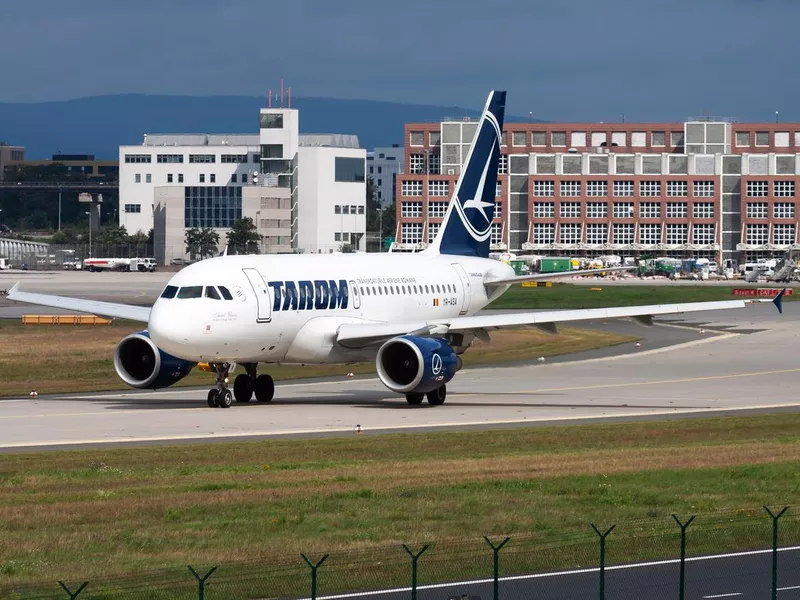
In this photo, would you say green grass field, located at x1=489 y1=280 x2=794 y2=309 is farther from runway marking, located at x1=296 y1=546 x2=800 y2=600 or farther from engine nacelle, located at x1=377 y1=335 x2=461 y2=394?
runway marking, located at x1=296 y1=546 x2=800 y2=600

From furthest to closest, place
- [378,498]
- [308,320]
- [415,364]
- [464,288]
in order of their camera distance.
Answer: [464,288]
[308,320]
[415,364]
[378,498]

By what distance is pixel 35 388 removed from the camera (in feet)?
179

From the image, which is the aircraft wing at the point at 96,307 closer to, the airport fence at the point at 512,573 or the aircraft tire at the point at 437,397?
the aircraft tire at the point at 437,397

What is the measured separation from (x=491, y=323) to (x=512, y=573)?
1082 inches

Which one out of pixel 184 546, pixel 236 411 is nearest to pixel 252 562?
pixel 184 546

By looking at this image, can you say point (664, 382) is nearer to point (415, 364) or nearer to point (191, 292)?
point (415, 364)

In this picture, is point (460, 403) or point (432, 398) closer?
point (432, 398)

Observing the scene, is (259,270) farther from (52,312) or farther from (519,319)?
(52,312)

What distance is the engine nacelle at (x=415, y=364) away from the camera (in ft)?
148

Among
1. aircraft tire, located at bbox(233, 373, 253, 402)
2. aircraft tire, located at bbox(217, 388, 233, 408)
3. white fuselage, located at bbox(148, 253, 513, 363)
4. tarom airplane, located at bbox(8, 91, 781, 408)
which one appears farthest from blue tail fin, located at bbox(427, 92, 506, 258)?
aircraft tire, located at bbox(217, 388, 233, 408)

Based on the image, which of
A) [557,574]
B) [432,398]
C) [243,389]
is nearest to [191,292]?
[243,389]

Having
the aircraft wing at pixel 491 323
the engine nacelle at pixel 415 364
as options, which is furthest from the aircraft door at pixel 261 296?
the engine nacelle at pixel 415 364

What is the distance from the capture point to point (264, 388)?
48.4 metres

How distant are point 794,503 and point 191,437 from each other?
17103 millimetres
